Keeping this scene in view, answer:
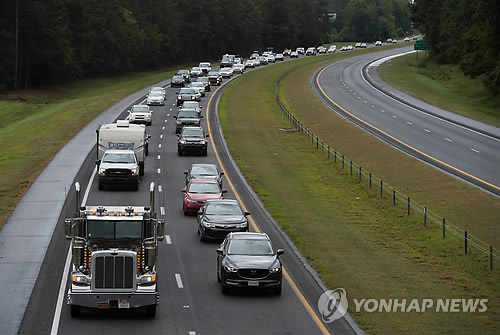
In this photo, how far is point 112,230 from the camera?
2105 centimetres

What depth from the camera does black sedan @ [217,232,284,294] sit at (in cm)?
2311

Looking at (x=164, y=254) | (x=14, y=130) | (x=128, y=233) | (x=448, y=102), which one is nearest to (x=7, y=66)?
(x=14, y=130)

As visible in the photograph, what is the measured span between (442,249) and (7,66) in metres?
90.3

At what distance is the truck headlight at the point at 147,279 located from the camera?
20547mm

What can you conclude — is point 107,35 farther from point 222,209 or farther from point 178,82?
point 222,209

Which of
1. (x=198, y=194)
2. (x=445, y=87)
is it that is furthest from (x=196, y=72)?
(x=198, y=194)

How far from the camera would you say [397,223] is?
37.3m

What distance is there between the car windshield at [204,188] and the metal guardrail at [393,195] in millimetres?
8345

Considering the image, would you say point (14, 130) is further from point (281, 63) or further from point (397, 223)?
point (281, 63)

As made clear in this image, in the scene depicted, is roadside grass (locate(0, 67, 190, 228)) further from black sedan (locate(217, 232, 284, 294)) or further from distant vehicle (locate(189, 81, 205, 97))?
black sedan (locate(217, 232, 284, 294))

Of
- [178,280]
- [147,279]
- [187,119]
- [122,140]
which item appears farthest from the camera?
[187,119]

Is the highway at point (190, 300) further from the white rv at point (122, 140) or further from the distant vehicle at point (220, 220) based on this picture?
the white rv at point (122, 140)

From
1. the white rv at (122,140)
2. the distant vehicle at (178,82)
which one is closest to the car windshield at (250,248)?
the white rv at (122,140)
